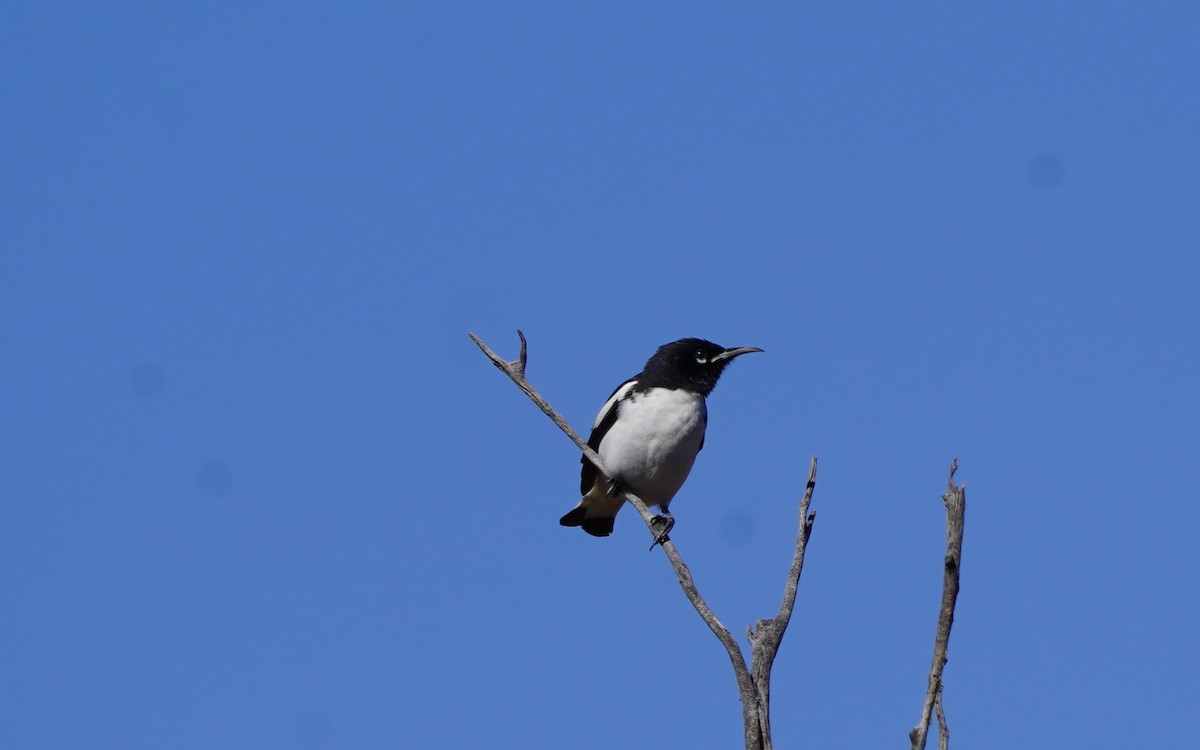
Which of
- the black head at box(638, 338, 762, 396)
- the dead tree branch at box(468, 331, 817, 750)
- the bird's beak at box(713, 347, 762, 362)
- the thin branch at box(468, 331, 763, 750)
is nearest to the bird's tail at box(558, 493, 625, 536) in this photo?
the black head at box(638, 338, 762, 396)

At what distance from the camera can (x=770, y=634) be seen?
7.07 meters

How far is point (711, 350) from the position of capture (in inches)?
456

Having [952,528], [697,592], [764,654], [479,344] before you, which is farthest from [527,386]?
[952,528]

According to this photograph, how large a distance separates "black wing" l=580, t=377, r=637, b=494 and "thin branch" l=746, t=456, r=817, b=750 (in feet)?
13.5

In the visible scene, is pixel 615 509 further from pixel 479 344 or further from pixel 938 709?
pixel 938 709

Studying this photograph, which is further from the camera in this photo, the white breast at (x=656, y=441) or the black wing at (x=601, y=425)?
the black wing at (x=601, y=425)

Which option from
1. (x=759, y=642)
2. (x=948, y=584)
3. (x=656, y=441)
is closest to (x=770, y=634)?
(x=759, y=642)

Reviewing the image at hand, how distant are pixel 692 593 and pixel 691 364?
4039 millimetres

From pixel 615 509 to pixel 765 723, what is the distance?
502 centimetres

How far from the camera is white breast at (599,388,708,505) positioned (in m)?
10.9

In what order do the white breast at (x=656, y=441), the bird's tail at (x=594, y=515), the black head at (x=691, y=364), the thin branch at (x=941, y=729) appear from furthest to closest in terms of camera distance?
the bird's tail at (x=594, y=515)
the black head at (x=691, y=364)
the white breast at (x=656, y=441)
the thin branch at (x=941, y=729)

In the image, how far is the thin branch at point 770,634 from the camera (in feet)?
22.7

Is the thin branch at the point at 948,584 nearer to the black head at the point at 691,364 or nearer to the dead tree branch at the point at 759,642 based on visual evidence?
the dead tree branch at the point at 759,642

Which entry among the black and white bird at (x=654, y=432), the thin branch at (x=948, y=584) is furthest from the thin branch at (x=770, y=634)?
the black and white bird at (x=654, y=432)
